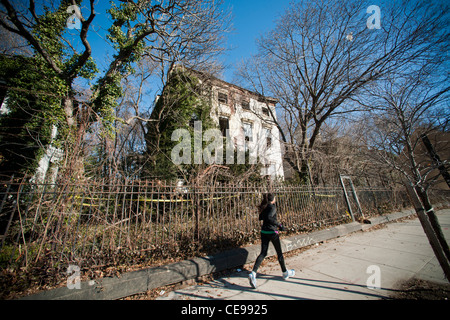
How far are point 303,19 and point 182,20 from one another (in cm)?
680

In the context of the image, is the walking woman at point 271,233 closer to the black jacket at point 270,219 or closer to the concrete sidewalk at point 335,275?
the black jacket at point 270,219

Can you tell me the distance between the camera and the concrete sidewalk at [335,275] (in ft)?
9.74

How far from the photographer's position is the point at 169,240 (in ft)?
13.0

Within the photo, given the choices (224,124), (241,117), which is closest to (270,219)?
(224,124)

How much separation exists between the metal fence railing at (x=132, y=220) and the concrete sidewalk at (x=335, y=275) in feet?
3.50

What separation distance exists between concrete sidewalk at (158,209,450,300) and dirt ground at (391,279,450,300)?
0.12 m

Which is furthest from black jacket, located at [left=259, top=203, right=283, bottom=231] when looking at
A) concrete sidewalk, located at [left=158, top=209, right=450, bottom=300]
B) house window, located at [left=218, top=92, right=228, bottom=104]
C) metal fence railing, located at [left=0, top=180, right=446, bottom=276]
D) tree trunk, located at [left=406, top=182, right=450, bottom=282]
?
house window, located at [left=218, top=92, right=228, bottom=104]

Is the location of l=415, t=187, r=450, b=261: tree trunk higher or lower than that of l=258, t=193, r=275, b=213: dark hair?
lower

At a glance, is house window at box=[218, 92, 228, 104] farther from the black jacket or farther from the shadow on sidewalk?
the shadow on sidewalk

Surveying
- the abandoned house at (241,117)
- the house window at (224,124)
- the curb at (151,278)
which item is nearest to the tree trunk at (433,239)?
the curb at (151,278)

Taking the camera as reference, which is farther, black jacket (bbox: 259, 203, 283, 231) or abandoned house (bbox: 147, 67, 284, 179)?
abandoned house (bbox: 147, 67, 284, 179)

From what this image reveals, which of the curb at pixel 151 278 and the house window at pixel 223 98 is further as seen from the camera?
the house window at pixel 223 98

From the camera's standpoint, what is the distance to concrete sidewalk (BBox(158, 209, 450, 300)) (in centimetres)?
297
